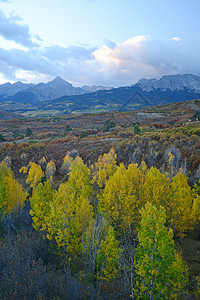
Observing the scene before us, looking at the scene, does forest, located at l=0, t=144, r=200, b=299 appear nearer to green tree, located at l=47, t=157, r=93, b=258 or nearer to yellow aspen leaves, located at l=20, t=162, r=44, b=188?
green tree, located at l=47, t=157, r=93, b=258

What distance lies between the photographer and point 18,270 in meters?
8.92

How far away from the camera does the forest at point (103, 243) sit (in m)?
8.71

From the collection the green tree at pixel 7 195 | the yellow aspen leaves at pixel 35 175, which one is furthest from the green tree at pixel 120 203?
the yellow aspen leaves at pixel 35 175

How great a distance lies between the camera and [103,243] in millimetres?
11266

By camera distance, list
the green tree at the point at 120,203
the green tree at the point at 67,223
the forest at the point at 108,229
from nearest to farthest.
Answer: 1. the forest at the point at 108,229
2. the green tree at the point at 67,223
3. the green tree at the point at 120,203

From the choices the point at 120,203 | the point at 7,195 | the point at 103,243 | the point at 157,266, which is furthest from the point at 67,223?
the point at 7,195

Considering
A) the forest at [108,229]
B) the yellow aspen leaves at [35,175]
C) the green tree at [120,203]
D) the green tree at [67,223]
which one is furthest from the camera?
the yellow aspen leaves at [35,175]

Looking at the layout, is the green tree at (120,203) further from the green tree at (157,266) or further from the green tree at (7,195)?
the green tree at (7,195)

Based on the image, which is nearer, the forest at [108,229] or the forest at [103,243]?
the forest at [103,243]

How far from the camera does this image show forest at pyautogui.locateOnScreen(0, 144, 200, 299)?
871 centimetres

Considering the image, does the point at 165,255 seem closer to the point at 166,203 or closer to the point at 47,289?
the point at 47,289

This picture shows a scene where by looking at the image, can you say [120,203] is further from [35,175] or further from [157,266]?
[35,175]

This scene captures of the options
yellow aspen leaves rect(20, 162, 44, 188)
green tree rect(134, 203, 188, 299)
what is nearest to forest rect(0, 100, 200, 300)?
green tree rect(134, 203, 188, 299)

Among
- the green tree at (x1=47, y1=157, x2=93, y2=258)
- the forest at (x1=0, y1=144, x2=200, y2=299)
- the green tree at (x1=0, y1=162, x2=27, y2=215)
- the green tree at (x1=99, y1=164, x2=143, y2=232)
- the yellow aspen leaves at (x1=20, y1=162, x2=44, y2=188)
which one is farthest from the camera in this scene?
the yellow aspen leaves at (x1=20, y1=162, x2=44, y2=188)
